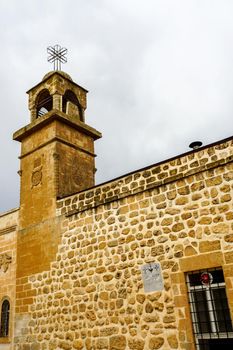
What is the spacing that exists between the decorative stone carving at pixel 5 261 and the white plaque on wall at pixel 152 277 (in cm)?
446

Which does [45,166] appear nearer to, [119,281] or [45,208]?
[45,208]

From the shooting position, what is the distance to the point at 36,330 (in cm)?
802

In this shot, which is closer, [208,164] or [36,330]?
[208,164]

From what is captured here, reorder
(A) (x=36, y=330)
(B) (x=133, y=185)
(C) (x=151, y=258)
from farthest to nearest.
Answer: (A) (x=36, y=330) → (B) (x=133, y=185) → (C) (x=151, y=258)

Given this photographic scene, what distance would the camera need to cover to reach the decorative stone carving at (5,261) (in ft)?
30.9

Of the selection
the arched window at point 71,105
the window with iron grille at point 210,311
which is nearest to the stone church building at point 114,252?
the window with iron grille at point 210,311

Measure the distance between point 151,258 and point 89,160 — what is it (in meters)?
4.51

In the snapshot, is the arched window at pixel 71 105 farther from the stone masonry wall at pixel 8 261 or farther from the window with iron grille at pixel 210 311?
the window with iron grille at pixel 210 311

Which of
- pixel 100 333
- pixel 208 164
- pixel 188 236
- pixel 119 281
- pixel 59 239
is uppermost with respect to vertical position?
pixel 208 164

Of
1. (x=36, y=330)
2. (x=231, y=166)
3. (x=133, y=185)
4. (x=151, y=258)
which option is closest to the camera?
(x=231, y=166)

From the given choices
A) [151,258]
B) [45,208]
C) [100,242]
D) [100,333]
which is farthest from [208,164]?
[45,208]

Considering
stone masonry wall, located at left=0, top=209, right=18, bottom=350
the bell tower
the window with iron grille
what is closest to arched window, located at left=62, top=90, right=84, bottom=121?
the bell tower

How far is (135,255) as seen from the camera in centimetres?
675

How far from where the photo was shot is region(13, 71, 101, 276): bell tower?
28.9 feet
